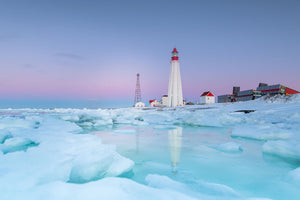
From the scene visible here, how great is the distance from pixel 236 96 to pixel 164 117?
19300 mm

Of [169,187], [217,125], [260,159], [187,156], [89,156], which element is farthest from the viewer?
[217,125]

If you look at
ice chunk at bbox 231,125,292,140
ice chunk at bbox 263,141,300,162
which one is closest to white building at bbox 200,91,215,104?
ice chunk at bbox 231,125,292,140

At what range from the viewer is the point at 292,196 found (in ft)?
5.88

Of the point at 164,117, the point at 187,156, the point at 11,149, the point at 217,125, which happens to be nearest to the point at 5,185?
the point at 11,149

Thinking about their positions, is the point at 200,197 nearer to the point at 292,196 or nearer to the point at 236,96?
the point at 292,196

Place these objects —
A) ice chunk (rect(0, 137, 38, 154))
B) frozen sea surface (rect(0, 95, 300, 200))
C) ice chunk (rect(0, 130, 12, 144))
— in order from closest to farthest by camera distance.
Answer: frozen sea surface (rect(0, 95, 300, 200)) < ice chunk (rect(0, 137, 38, 154)) < ice chunk (rect(0, 130, 12, 144))

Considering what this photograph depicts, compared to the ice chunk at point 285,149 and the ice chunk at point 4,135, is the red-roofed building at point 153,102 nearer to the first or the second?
the ice chunk at point 4,135

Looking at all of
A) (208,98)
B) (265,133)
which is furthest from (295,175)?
(208,98)

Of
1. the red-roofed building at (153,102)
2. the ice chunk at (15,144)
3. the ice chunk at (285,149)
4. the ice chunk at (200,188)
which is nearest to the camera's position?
the ice chunk at (200,188)

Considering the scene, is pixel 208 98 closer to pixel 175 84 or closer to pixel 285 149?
pixel 175 84

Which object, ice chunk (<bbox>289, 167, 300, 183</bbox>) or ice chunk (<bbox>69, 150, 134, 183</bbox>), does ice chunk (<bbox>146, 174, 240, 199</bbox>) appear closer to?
ice chunk (<bbox>69, 150, 134, 183</bbox>)

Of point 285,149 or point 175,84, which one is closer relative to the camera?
point 285,149

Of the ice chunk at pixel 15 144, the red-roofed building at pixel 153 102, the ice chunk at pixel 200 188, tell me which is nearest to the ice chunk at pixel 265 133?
the ice chunk at pixel 200 188

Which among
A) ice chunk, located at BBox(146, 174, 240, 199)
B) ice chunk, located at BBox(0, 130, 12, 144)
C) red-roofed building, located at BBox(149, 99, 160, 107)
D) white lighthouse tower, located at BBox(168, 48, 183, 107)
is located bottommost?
ice chunk, located at BBox(146, 174, 240, 199)
